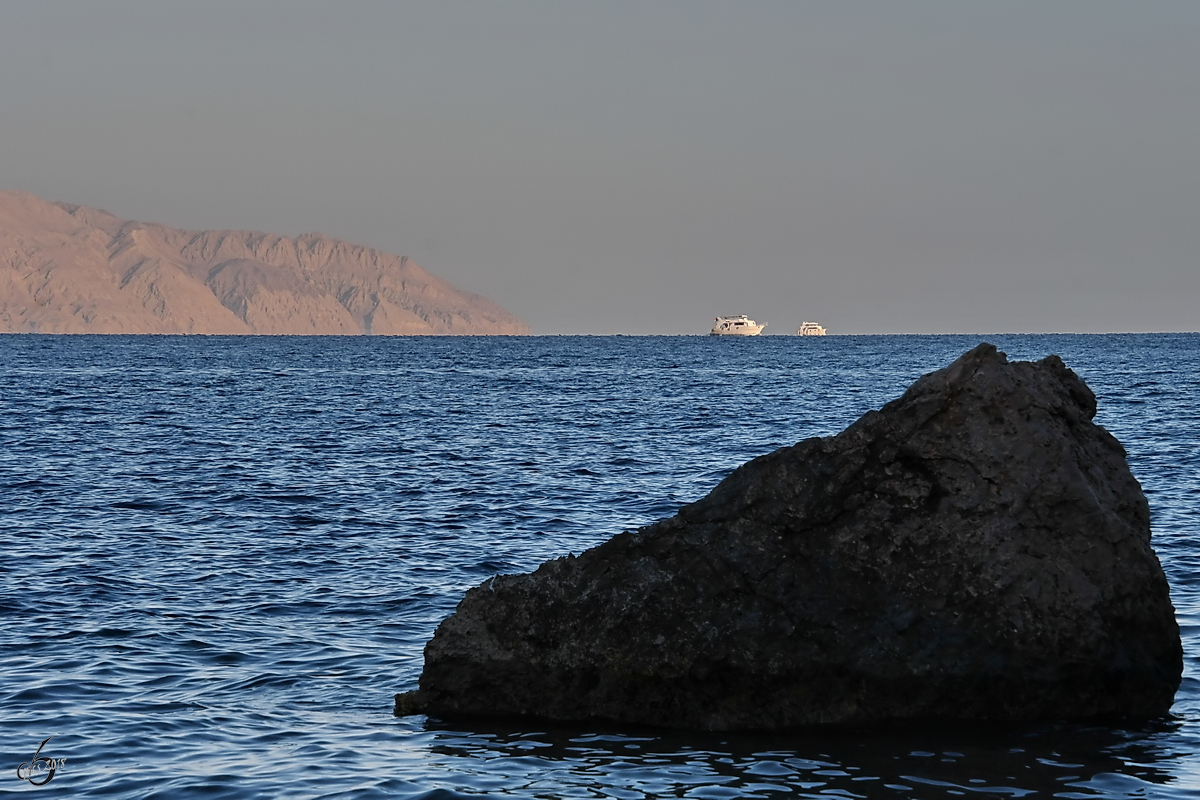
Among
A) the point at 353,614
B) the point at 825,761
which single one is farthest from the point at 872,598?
the point at 353,614

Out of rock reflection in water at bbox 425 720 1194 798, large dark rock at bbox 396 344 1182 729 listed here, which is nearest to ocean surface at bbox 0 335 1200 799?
rock reflection in water at bbox 425 720 1194 798

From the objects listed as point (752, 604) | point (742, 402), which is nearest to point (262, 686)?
point (752, 604)

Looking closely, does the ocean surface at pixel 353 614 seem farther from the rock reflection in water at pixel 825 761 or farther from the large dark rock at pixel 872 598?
the large dark rock at pixel 872 598

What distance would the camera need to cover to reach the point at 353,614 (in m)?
17.0

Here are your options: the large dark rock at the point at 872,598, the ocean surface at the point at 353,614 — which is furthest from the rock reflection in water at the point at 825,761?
the large dark rock at the point at 872,598

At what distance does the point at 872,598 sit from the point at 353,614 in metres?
7.57

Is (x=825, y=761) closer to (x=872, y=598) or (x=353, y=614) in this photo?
(x=872, y=598)

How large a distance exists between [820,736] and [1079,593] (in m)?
2.71

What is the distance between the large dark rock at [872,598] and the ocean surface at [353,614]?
14.9 inches

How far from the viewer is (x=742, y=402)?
216 feet

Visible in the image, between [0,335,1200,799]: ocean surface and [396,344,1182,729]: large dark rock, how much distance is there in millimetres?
378

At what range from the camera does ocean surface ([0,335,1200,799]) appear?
10656 mm

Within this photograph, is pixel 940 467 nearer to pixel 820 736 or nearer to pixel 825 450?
pixel 825 450

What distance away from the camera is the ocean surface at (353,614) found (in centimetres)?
1066
